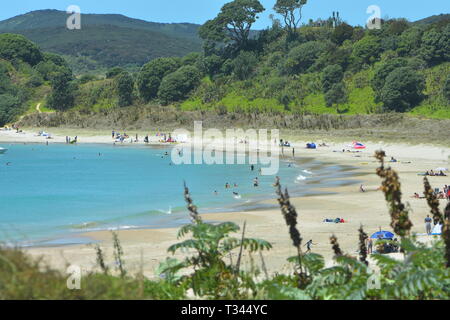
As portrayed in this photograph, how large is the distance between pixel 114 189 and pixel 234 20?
65562 millimetres

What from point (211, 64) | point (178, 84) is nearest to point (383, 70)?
point (211, 64)

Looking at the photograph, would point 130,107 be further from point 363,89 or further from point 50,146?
point 363,89

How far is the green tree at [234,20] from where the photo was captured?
10694 centimetres

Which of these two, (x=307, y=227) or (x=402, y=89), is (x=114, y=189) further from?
(x=402, y=89)

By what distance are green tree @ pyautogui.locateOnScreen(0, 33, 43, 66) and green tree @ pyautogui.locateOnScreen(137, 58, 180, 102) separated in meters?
43.4

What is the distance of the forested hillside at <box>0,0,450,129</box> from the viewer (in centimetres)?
7969

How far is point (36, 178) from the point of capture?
189 ft

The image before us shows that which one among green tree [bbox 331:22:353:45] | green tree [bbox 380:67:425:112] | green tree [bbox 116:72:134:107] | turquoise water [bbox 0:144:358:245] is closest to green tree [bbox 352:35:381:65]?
→ green tree [bbox 331:22:353:45]

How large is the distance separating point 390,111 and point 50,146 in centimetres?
4942

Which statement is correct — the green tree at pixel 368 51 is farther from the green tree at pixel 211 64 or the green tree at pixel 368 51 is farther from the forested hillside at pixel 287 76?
the green tree at pixel 211 64

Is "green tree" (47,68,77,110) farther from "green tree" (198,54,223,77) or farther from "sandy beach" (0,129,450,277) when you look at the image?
"sandy beach" (0,129,450,277)
